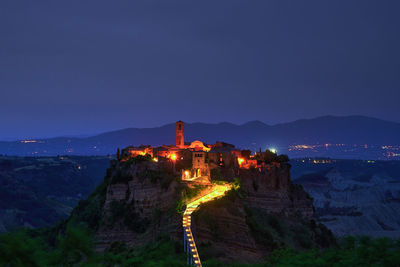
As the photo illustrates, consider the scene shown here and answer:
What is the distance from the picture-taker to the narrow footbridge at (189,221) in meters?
29.4

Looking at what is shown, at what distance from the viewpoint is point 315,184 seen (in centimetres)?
17312

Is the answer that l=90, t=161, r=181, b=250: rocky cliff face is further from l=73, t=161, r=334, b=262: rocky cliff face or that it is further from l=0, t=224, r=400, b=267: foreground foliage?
l=0, t=224, r=400, b=267: foreground foliage

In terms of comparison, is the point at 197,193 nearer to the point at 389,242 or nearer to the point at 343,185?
the point at 389,242

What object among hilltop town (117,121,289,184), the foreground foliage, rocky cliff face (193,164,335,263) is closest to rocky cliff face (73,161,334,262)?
rocky cliff face (193,164,335,263)

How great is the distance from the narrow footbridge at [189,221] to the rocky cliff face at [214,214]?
0.79m

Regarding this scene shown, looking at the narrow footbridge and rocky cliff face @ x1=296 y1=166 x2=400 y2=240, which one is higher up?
the narrow footbridge

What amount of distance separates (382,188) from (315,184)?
83.6 feet

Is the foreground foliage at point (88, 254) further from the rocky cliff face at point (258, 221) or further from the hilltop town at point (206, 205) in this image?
the rocky cliff face at point (258, 221)

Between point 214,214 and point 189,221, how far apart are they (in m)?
4.38

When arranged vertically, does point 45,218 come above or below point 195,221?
below

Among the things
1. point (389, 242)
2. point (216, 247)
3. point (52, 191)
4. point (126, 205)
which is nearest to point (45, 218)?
point (52, 191)

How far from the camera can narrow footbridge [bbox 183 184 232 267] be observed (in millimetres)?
29391

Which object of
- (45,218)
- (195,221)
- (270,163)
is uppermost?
(270,163)

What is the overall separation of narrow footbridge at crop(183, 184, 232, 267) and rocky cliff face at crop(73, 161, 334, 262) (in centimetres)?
79
